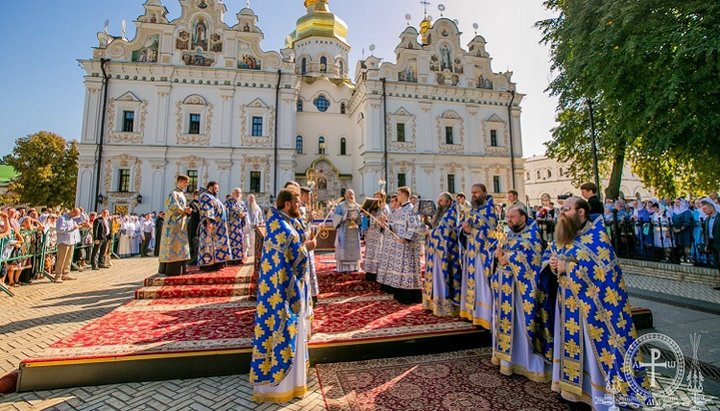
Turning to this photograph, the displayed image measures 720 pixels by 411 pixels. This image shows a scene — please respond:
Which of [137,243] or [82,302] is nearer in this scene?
[82,302]

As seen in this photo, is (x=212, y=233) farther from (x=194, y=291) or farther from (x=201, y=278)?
(x=194, y=291)

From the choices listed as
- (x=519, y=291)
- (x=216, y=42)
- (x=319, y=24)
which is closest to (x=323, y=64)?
(x=319, y=24)

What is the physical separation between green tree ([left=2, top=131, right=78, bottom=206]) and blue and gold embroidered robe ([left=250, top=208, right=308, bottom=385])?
125 feet

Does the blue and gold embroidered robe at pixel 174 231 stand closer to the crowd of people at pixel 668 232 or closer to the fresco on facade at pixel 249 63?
the crowd of people at pixel 668 232

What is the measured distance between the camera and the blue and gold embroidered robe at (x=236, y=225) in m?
8.55

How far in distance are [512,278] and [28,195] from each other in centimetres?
4057

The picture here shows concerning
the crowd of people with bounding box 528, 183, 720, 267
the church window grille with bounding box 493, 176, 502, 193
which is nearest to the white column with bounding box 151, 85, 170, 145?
the crowd of people with bounding box 528, 183, 720, 267

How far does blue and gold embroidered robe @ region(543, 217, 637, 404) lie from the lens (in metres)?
2.99

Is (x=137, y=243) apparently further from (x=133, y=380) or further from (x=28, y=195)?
(x=28, y=195)

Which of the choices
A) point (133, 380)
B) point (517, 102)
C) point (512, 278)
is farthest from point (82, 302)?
point (517, 102)

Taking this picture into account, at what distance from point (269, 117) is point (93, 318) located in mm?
20342

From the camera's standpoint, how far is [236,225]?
8.74 metres

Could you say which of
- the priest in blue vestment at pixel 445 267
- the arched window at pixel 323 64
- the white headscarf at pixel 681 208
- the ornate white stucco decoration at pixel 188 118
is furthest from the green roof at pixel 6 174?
the white headscarf at pixel 681 208

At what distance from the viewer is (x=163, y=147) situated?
74.8 ft
